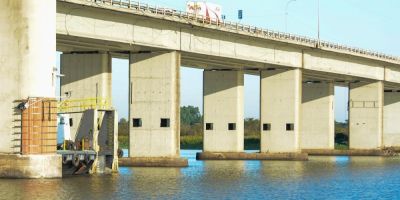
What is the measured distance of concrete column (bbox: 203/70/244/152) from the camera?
106 metres

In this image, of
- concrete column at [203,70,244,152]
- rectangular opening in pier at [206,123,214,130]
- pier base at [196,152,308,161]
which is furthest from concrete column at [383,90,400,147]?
rectangular opening in pier at [206,123,214,130]

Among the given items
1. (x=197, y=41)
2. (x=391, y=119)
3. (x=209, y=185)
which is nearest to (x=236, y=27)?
(x=197, y=41)

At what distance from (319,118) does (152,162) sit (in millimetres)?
51924

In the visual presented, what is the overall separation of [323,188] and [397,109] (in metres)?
98.5

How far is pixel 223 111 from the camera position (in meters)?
106

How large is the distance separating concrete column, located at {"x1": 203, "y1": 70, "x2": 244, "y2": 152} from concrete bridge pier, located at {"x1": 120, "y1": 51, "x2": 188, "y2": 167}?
23.9 metres

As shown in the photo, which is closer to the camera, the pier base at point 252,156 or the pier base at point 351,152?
the pier base at point 252,156

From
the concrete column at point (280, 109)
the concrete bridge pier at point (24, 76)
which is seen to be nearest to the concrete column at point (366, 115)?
the concrete column at point (280, 109)

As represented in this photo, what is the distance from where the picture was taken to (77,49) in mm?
83438

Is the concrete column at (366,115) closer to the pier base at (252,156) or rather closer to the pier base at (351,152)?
the pier base at (351,152)

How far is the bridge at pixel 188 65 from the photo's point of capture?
59.4 metres

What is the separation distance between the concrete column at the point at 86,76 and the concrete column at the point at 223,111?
80.2ft

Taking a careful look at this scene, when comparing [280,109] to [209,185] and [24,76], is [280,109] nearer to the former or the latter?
[209,185]

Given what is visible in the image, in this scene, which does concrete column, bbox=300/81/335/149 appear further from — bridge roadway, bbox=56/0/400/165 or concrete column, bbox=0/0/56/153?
concrete column, bbox=0/0/56/153
